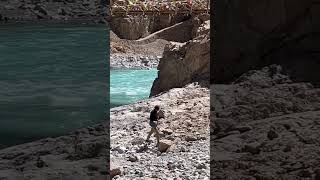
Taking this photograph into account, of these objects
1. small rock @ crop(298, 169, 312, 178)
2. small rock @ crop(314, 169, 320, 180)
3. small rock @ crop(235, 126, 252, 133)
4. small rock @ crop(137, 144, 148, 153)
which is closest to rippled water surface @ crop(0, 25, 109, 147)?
small rock @ crop(137, 144, 148, 153)

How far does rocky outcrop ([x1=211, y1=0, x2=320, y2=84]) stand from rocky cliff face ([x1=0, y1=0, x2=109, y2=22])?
32.8 m

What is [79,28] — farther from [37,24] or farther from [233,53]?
[233,53]

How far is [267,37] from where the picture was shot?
16203 millimetres

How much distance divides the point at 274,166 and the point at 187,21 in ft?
108

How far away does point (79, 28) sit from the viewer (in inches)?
1781

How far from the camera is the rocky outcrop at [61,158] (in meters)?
11.2

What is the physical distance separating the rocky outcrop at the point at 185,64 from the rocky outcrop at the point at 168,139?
116cm

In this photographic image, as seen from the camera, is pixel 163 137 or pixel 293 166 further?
pixel 163 137

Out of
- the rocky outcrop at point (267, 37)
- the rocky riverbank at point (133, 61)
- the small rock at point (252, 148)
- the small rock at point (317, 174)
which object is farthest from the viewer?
the rocky riverbank at point (133, 61)

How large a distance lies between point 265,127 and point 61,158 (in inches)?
167

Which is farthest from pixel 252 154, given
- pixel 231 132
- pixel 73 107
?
pixel 73 107

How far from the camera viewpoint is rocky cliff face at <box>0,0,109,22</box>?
49656mm

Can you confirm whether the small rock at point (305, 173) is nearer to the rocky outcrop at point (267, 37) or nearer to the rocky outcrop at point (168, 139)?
the rocky outcrop at point (168, 139)

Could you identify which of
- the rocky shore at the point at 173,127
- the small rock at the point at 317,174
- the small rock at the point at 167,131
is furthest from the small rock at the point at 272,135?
the small rock at the point at 167,131
